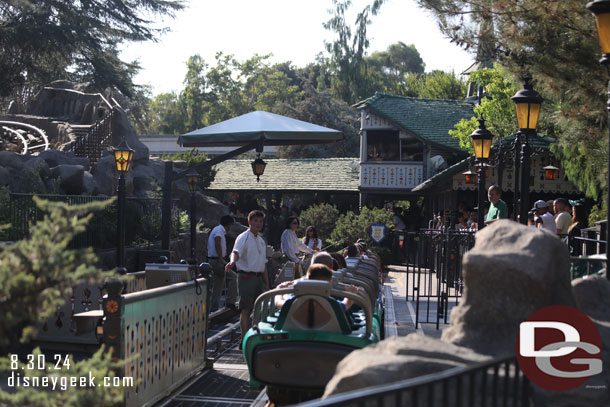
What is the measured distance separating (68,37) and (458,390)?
20.3 m

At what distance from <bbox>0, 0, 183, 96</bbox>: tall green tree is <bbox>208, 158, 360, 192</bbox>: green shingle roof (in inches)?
512

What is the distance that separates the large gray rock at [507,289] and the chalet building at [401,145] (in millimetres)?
26599

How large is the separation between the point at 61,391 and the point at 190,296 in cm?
500

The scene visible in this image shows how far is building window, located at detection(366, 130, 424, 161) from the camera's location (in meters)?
32.8

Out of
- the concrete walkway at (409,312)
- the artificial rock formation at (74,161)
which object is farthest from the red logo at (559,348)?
the artificial rock formation at (74,161)

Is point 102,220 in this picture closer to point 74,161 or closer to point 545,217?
point 74,161

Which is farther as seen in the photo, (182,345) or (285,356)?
(182,345)

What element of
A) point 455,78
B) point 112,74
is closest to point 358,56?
point 455,78

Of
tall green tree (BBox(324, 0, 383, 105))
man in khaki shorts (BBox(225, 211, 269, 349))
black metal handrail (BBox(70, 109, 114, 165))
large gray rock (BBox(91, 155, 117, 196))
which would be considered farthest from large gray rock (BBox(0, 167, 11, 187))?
tall green tree (BBox(324, 0, 383, 105))

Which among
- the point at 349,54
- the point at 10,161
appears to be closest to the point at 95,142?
the point at 10,161

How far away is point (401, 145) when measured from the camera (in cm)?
3278

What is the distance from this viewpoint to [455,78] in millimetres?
51562

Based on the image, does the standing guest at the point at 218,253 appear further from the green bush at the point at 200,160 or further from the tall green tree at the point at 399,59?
the tall green tree at the point at 399,59

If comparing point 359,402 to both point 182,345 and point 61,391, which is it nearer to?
point 61,391
